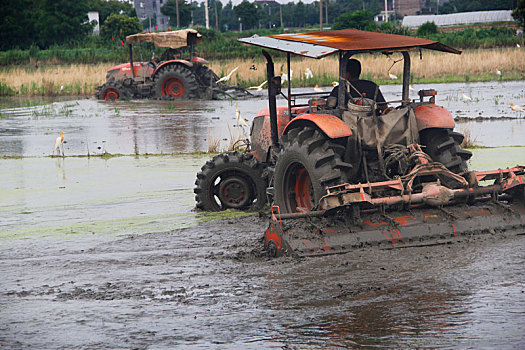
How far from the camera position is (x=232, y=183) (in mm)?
9961

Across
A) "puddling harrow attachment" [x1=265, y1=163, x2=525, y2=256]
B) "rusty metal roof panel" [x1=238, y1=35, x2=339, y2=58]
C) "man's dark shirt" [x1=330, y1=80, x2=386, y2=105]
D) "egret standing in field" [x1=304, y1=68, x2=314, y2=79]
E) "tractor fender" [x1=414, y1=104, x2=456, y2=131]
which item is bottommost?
"puddling harrow attachment" [x1=265, y1=163, x2=525, y2=256]

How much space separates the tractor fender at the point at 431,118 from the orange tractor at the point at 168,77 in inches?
710

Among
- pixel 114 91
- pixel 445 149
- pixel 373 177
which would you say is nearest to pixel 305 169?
pixel 373 177

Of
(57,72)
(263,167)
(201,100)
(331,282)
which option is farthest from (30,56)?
(331,282)

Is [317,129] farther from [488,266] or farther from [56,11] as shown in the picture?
[56,11]

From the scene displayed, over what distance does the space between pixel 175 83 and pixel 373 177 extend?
64.6 ft

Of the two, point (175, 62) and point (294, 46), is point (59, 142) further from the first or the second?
point (175, 62)

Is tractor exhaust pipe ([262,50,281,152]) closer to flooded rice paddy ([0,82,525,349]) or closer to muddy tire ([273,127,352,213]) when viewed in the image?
muddy tire ([273,127,352,213])

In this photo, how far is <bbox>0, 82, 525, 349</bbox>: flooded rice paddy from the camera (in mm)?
5449

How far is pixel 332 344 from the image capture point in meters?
5.22

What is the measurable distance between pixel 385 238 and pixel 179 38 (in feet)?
63.6

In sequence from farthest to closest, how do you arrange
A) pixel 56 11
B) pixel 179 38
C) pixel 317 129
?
pixel 56 11
pixel 179 38
pixel 317 129

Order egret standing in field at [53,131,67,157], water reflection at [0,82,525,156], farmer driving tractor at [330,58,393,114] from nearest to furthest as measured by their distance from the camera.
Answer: farmer driving tractor at [330,58,393,114], egret standing in field at [53,131,67,157], water reflection at [0,82,525,156]

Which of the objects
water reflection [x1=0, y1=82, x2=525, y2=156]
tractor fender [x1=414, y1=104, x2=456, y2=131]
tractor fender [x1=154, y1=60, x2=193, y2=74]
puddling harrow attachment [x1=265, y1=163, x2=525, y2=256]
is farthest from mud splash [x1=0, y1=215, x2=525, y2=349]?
tractor fender [x1=154, y1=60, x2=193, y2=74]
